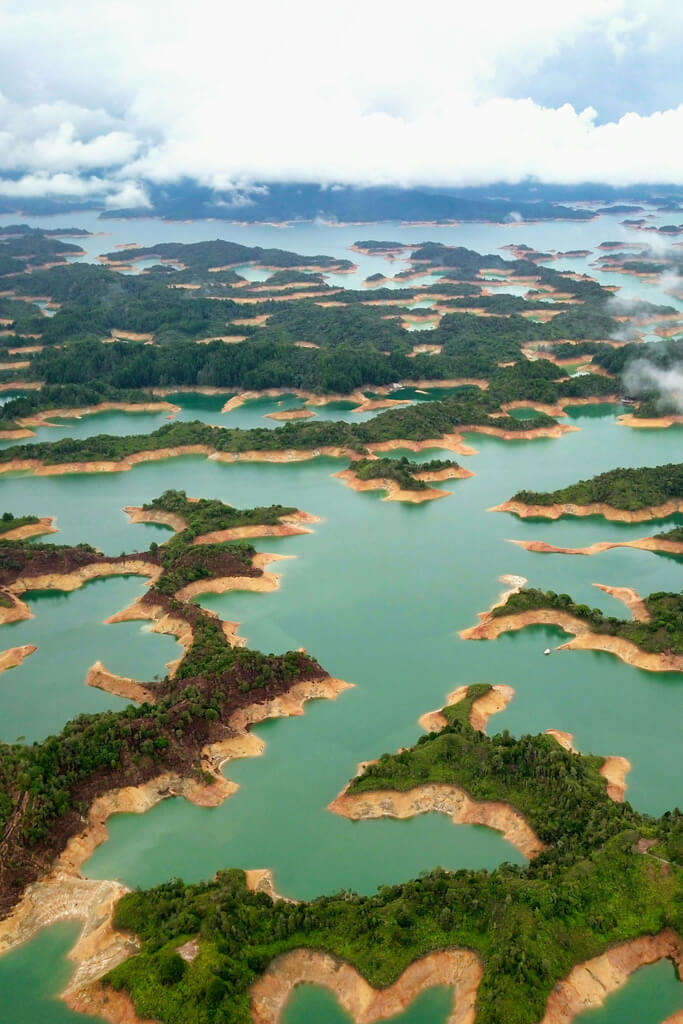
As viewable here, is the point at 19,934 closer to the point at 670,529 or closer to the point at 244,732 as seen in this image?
the point at 244,732

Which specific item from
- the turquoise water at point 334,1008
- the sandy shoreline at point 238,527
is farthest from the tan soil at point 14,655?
the turquoise water at point 334,1008

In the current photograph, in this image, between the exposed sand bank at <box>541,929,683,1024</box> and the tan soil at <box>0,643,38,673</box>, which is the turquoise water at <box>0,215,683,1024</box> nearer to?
the exposed sand bank at <box>541,929,683,1024</box>

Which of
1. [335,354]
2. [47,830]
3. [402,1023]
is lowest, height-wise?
[402,1023]

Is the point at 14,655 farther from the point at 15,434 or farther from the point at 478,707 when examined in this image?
the point at 15,434

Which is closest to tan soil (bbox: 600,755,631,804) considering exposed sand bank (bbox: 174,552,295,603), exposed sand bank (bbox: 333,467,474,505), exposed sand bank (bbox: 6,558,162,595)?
exposed sand bank (bbox: 174,552,295,603)

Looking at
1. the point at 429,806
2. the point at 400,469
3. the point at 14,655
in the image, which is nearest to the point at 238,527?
the point at 400,469

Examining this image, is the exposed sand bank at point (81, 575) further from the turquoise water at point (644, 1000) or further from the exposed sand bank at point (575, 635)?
the turquoise water at point (644, 1000)

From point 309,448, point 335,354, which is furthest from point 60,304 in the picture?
point 309,448
